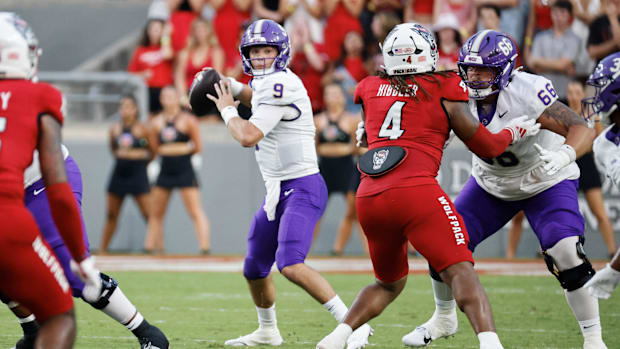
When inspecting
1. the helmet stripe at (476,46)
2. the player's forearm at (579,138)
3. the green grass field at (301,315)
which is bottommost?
the green grass field at (301,315)

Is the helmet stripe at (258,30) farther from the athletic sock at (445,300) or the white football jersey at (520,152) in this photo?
the athletic sock at (445,300)

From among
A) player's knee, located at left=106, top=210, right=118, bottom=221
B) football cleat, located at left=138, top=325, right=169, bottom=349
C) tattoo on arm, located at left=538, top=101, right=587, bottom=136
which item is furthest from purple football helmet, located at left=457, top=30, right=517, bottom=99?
player's knee, located at left=106, top=210, right=118, bottom=221

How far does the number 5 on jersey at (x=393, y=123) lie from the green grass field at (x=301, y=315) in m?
1.56

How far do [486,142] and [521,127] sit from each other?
1.08 ft

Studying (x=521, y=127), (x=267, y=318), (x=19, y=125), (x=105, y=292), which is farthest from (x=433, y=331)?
(x=19, y=125)

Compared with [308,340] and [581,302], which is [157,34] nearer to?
[308,340]

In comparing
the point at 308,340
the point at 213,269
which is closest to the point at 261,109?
the point at 308,340

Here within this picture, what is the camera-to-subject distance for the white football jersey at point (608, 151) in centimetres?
479

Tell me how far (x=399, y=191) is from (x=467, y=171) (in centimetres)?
698

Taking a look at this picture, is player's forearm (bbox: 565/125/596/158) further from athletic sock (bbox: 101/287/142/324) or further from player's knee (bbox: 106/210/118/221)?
player's knee (bbox: 106/210/118/221)

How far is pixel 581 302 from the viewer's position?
4.93 m

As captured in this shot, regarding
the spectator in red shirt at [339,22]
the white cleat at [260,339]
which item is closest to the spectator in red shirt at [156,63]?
the spectator in red shirt at [339,22]

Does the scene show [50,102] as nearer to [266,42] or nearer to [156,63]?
[266,42]

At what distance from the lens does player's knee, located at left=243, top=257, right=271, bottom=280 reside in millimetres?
5609
